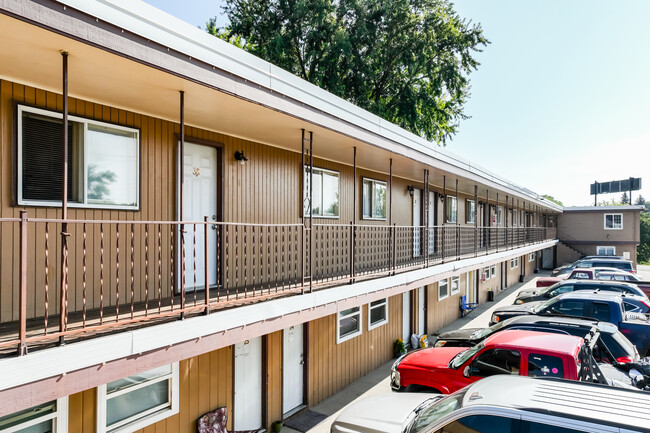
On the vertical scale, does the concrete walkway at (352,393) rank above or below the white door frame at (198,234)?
below

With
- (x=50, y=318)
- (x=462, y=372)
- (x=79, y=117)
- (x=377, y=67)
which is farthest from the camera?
(x=377, y=67)

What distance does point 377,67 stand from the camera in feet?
80.6

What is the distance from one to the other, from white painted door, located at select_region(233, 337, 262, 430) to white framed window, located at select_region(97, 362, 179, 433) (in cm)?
147

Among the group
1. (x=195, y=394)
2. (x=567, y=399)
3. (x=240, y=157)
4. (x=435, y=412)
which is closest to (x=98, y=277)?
(x=195, y=394)

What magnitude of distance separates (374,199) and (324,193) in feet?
9.55

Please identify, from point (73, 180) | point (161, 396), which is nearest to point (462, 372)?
point (161, 396)

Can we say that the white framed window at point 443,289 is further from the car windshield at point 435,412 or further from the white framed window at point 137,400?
the white framed window at point 137,400

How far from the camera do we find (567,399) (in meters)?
3.97

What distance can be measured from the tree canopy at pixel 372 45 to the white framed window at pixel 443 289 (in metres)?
11.9

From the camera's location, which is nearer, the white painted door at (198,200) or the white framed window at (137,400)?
the white framed window at (137,400)

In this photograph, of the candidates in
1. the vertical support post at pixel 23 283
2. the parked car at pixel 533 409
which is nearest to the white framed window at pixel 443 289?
the parked car at pixel 533 409

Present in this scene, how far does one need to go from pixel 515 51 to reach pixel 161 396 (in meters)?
25.2

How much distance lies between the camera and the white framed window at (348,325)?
10617mm

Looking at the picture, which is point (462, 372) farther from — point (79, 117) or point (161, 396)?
point (79, 117)
